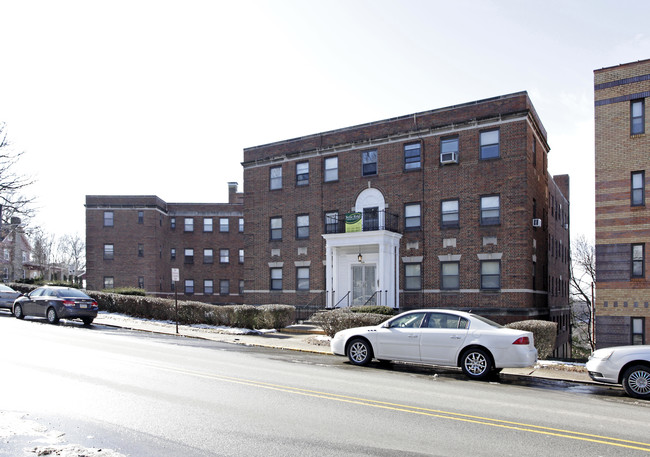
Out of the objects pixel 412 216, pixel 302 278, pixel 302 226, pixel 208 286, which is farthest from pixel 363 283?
pixel 208 286

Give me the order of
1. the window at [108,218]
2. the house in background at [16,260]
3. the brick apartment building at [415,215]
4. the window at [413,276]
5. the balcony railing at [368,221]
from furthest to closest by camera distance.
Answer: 1. the house in background at [16,260]
2. the window at [108,218]
3. the balcony railing at [368,221]
4. the window at [413,276]
5. the brick apartment building at [415,215]

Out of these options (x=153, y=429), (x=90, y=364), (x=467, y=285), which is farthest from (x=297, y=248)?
(x=153, y=429)

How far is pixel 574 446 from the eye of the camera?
21.9 feet

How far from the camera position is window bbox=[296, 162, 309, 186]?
31.0m

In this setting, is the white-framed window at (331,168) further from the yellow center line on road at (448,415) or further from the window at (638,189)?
the yellow center line on road at (448,415)

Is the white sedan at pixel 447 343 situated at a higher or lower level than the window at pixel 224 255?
lower

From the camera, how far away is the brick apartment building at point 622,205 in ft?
64.8

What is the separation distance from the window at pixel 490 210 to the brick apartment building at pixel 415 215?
0.05 meters

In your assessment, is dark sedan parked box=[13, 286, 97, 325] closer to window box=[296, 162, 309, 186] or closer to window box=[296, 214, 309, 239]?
window box=[296, 214, 309, 239]

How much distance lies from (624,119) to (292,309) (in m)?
15.0

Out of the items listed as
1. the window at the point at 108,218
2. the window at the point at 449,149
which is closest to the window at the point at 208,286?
the window at the point at 108,218

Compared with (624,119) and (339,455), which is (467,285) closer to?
(624,119)

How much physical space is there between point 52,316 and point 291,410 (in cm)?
1832

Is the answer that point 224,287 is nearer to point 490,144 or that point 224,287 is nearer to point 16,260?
point 490,144
